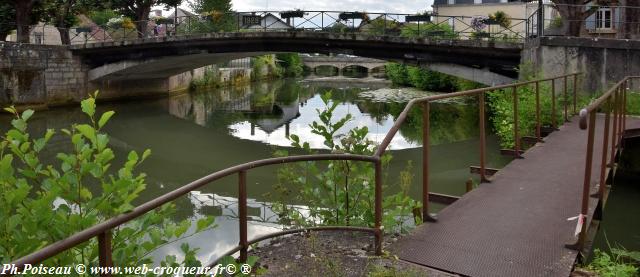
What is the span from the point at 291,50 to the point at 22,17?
35.4 ft

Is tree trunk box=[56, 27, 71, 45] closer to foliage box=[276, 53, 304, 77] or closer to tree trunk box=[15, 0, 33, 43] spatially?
tree trunk box=[15, 0, 33, 43]

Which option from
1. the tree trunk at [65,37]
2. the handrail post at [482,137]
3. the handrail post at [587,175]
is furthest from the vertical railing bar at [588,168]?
the tree trunk at [65,37]

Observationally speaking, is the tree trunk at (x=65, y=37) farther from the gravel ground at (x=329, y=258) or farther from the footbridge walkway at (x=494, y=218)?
the gravel ground at (x=329, y=258)

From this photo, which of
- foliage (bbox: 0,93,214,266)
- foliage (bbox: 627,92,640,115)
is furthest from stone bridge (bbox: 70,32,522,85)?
foliage (bbox: 0,93,214,266)

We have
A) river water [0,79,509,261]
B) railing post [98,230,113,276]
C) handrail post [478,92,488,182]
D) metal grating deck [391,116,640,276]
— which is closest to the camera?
railing post [98,230,113,276]

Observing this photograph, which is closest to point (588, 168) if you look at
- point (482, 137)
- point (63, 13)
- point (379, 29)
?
point (482, 137)

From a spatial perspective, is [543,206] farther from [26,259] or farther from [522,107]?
[522,107]

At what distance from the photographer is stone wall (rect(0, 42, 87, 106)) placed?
69.1 ft

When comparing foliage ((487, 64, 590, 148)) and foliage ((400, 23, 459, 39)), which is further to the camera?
foliage ((400, 23, 459, 39))

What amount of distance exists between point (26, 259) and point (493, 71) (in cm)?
1649

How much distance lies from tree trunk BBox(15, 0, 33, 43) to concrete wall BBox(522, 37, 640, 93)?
1900 centimetres

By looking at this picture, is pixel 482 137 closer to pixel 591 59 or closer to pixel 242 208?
pixel 242 208

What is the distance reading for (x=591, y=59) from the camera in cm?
1277

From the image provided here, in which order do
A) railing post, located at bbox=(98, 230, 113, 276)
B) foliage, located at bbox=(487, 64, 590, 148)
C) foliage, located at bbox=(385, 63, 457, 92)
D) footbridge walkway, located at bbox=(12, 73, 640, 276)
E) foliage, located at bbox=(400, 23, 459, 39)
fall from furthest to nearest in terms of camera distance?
foliage, located at bbox=(385, 63, 457, 92) → foliage, located at bbox=(400, 23, 459, 39) → foliage, located at bbox=(487, 64, 590, 148) → footbridge walkway, located at bbox=(12, 73, 640, 276) → railing post, located at bbox=(98, 230, 113, 276)
